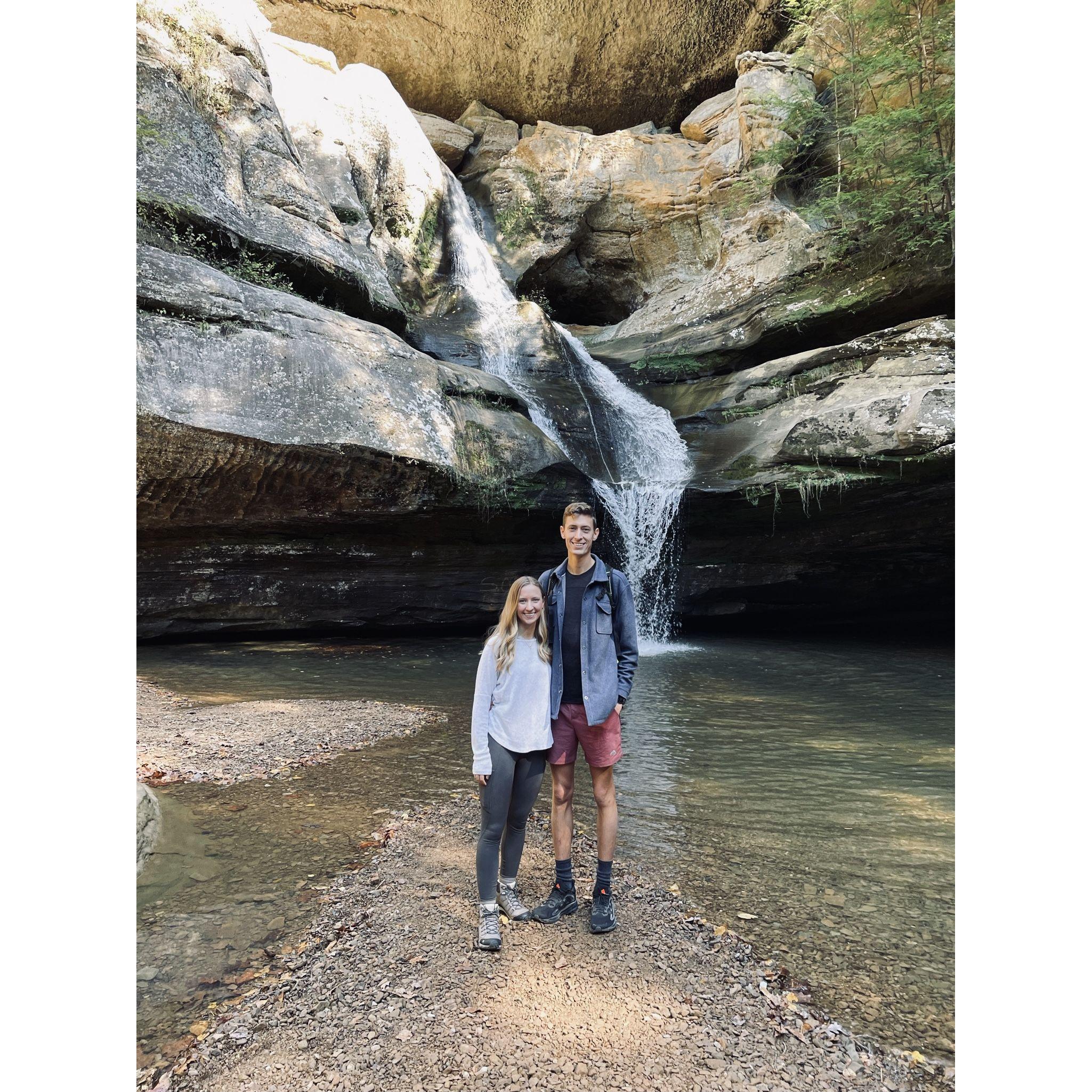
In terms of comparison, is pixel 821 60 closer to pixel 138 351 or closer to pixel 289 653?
pixel 138 351

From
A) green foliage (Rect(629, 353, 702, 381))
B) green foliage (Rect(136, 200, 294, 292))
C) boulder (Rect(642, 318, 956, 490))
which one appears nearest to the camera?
green foliage (Rect(136, 200, 294, 292))

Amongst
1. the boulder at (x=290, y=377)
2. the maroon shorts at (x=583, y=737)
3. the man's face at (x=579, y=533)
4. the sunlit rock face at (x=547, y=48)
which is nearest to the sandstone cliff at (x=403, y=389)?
the boulder at (x=290, y=377)

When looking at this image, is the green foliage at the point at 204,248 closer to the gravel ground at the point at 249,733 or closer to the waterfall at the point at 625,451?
the waterfall at the point at 625,451

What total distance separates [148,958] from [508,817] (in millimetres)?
1519

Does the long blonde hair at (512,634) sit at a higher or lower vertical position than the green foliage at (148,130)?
lower

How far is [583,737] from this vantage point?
10.00 ft

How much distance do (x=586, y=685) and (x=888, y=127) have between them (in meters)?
12.9

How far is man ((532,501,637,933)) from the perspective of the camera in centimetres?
299

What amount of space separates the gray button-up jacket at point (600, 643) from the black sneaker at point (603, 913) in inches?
29.6

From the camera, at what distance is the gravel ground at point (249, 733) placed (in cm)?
488

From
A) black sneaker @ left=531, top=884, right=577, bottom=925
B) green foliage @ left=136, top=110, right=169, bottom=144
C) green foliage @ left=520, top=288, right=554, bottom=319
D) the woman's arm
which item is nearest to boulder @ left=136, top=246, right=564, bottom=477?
green foliage @ left=136, top=110, right=169, bottom=144

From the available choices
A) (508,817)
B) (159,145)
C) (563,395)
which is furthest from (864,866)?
(159,145)

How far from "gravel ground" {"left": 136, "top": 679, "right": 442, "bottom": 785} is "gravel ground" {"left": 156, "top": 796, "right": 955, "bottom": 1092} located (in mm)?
2222

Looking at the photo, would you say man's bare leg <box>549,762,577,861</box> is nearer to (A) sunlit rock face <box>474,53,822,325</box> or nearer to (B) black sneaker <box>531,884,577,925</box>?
(B) black sneaker <box>531,884,577,925</box>
